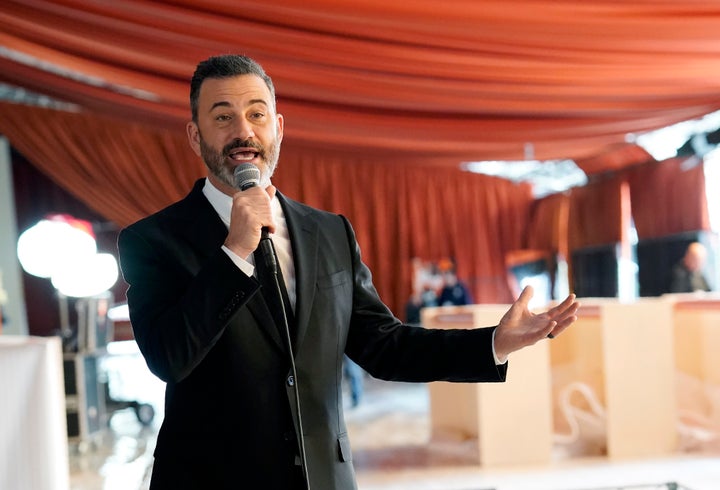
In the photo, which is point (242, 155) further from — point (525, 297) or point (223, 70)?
point (525, 297)

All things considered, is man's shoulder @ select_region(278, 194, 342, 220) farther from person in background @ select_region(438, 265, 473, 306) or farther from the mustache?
person in background @ select_region(438, 265, 473, 306)

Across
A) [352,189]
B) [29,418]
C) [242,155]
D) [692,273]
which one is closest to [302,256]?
[242,155]

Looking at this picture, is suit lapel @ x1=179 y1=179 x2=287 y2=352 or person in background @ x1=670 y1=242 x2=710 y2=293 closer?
suit lapel @ x1=179 y1=179 x2=287 y2=352

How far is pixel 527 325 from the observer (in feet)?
4.02

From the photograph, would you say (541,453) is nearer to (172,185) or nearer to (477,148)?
(477,148)

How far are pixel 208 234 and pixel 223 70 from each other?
0.25m

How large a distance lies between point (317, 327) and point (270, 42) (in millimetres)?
2978

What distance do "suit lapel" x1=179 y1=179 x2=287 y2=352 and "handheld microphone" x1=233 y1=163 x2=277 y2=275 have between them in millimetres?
59

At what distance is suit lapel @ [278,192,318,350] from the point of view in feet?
3.77

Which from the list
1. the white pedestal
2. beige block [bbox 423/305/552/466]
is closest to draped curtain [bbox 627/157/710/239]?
beige block [bbox 423/305/552/466]

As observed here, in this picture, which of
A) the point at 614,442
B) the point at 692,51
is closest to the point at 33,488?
the point at 614,442

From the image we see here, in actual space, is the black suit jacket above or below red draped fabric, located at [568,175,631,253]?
below

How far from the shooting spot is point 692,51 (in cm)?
415

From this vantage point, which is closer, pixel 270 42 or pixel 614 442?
pixel 270 42
